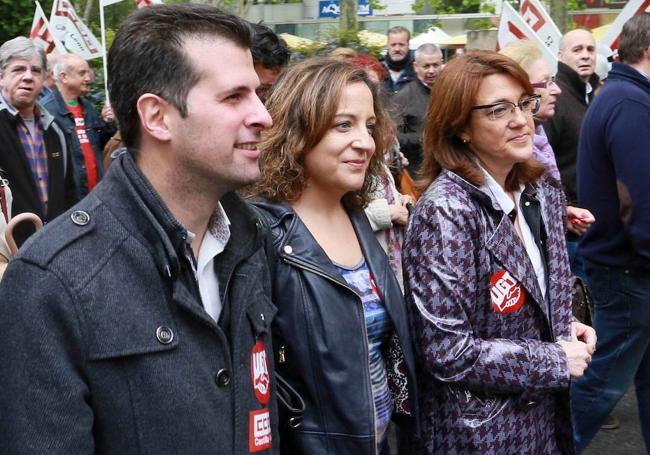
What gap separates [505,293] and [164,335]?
1.29 metres

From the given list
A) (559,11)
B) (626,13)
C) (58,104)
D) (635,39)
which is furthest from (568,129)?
(559,11)

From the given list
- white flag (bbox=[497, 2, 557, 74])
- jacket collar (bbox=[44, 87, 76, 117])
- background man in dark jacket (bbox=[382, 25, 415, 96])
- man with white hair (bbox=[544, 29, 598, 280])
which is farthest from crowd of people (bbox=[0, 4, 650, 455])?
background man in dark jacket (bbox=[382, 25, 415, 96])

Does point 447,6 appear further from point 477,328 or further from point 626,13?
point 477,328

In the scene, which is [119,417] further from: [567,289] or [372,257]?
[567,289]

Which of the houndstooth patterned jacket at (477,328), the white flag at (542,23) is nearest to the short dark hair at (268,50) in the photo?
the houndstooth patterned jacket at (477,328)

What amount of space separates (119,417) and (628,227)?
9.37 ft

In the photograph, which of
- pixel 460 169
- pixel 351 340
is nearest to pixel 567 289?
pixel 460 169

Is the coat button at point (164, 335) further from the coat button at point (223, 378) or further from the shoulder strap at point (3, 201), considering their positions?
the shoulder strap at point (3, 201)

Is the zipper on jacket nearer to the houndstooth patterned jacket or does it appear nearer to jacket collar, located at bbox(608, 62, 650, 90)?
the houndstooth patterned jacket

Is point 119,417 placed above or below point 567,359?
above

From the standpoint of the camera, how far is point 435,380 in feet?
8.59

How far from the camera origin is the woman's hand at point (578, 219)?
137 inches

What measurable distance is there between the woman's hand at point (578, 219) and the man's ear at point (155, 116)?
2179mm

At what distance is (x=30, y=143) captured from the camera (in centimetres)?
545
